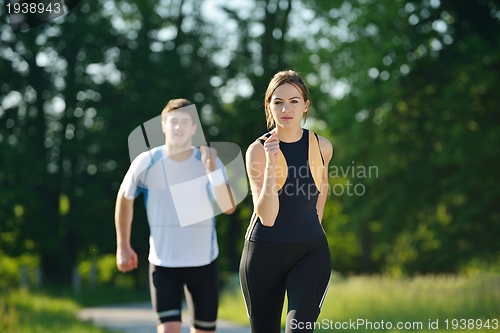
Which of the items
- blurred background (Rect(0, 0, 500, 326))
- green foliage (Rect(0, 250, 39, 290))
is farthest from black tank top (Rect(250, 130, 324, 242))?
green foliage (Rect(0, 250, 39, 290))

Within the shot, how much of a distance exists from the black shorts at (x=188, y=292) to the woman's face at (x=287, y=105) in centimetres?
174

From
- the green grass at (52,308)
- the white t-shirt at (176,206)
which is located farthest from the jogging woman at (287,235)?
the green grass at (52,308)

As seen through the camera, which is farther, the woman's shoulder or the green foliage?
the green foliage

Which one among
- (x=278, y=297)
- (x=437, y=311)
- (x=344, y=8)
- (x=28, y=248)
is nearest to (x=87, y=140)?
(x=28, y=248)

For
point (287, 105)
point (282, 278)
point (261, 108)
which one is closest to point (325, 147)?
point (287, 105)

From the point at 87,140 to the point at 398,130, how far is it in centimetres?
1135

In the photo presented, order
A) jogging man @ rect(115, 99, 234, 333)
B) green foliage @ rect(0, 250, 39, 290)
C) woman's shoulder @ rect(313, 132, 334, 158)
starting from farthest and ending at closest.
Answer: green foliage @ rect(0, 250, 39, 290), jogging man @ rect(115, 99, 234, 333), woman's shoulder @ rect(313, 132, 334, 158)

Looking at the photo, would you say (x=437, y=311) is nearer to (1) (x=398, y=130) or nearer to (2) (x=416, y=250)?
(1) (x=398, y=130)

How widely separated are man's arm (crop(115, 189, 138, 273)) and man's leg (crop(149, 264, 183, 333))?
22cm

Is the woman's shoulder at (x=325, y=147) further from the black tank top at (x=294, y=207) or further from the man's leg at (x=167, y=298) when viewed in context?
the man's leg at (x=167, y=298)

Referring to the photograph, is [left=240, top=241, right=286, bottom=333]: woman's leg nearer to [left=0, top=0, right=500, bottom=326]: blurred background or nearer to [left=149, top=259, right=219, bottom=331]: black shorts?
[left=149, top=259, right=219, bottom=331]: black shorts

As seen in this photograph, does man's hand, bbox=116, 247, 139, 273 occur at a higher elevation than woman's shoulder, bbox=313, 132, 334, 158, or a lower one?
lower

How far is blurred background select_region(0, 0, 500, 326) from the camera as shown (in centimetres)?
2189

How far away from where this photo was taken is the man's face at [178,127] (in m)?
5.92
